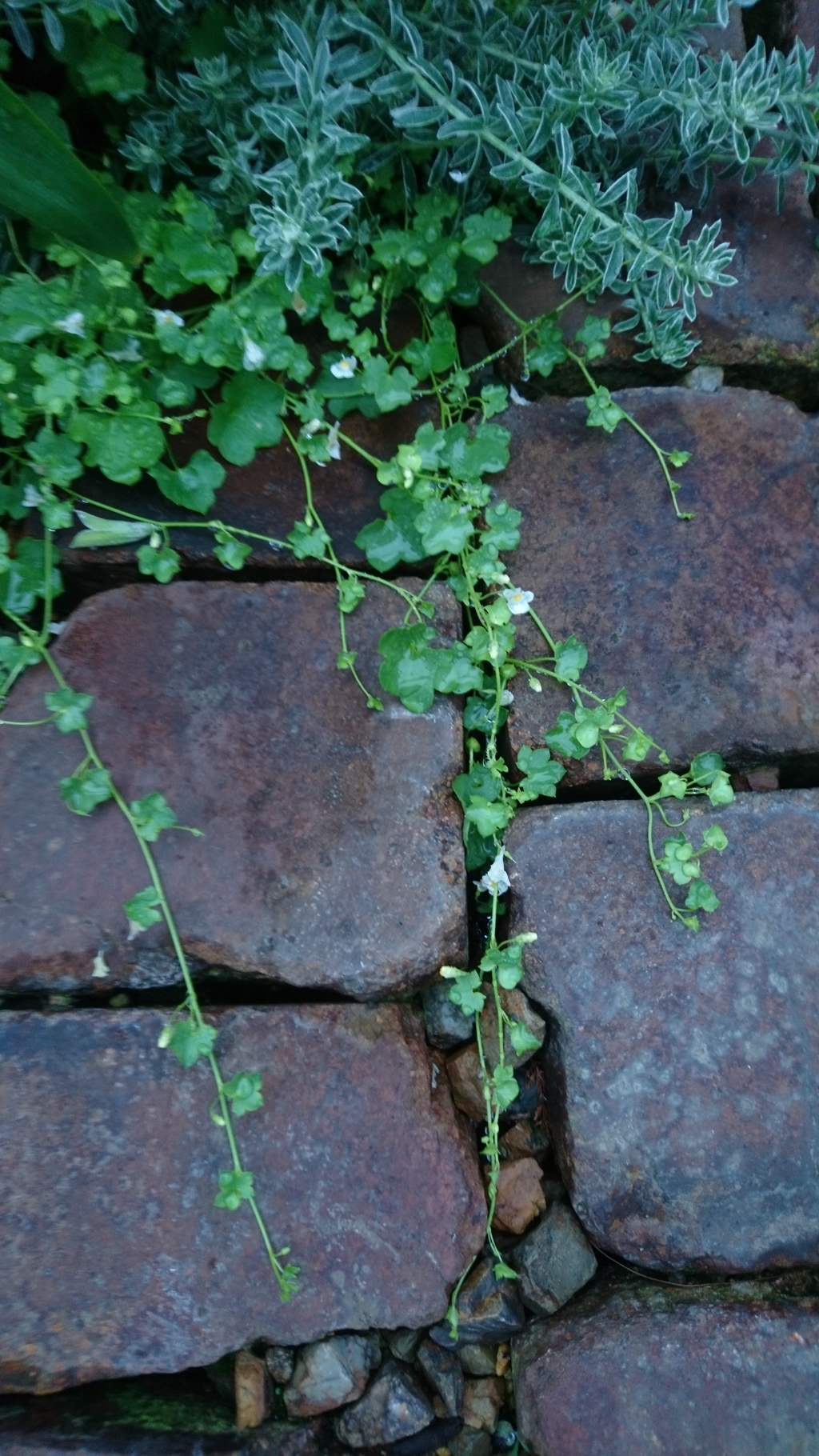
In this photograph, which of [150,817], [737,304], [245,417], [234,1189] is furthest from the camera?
[737,304]

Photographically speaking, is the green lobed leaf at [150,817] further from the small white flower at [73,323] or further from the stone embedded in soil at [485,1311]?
the stone embedded in soil at [485,1311]

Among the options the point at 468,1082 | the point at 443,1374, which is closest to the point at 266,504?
the point at 468,1082

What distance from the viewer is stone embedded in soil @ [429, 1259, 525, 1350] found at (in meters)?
1.39

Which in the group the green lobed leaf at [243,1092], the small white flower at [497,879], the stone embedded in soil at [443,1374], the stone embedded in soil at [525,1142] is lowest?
the stone embedded in soil at [443,1374]

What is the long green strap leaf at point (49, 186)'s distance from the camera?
122 cm

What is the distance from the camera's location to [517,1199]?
1.44 meters

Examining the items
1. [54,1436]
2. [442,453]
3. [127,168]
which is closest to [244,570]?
[442,453]

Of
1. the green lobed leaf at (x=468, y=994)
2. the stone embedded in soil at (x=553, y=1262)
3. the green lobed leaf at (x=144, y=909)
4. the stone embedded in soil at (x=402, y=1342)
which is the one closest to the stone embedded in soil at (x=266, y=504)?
the green lobed leaf at (x=144, y=909)

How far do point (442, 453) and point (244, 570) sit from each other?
37 centimetres

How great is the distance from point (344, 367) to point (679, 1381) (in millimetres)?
1576

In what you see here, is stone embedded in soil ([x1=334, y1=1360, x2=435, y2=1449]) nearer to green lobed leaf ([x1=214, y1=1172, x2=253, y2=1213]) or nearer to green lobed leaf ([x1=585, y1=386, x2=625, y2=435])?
green lobed leaf ([x1=214, y1=1172, x2=253, y2=1213])

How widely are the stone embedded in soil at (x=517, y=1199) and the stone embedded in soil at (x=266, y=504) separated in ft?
3.28

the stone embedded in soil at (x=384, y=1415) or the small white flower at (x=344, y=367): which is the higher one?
the small white flower at (x=344, y=367)

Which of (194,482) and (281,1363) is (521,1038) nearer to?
(281,1363)
